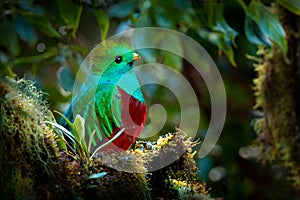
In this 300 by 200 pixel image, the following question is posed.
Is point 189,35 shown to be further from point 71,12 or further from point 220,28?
point 71,12

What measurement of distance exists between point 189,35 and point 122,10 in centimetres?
50

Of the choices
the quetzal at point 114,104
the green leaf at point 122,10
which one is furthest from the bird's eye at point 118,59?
the green leaf at point 122,10

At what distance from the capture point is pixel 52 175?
102 cm

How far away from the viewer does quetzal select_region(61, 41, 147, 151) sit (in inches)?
45.4

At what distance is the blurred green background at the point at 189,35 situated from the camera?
6.33 feet

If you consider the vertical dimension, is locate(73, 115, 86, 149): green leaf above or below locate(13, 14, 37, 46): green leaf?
below

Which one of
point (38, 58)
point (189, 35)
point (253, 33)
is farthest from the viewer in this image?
point (189, 35)

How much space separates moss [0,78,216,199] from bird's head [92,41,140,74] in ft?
0.54

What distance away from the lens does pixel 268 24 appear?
74.2 inches

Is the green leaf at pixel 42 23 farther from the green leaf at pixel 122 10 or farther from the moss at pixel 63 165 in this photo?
the moss at pixel 63 165

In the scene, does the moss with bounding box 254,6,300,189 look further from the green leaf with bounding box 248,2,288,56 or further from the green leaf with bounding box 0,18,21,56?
the green leaf with bounding box 0,18,21,56

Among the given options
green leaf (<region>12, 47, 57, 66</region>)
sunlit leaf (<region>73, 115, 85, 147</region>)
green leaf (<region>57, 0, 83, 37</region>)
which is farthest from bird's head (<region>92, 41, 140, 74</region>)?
green leaf (<region>12, 47, 57, 66</region>)

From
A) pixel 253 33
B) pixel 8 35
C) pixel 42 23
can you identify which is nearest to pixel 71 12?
pixel 42 23

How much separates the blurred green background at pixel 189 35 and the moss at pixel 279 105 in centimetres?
12
